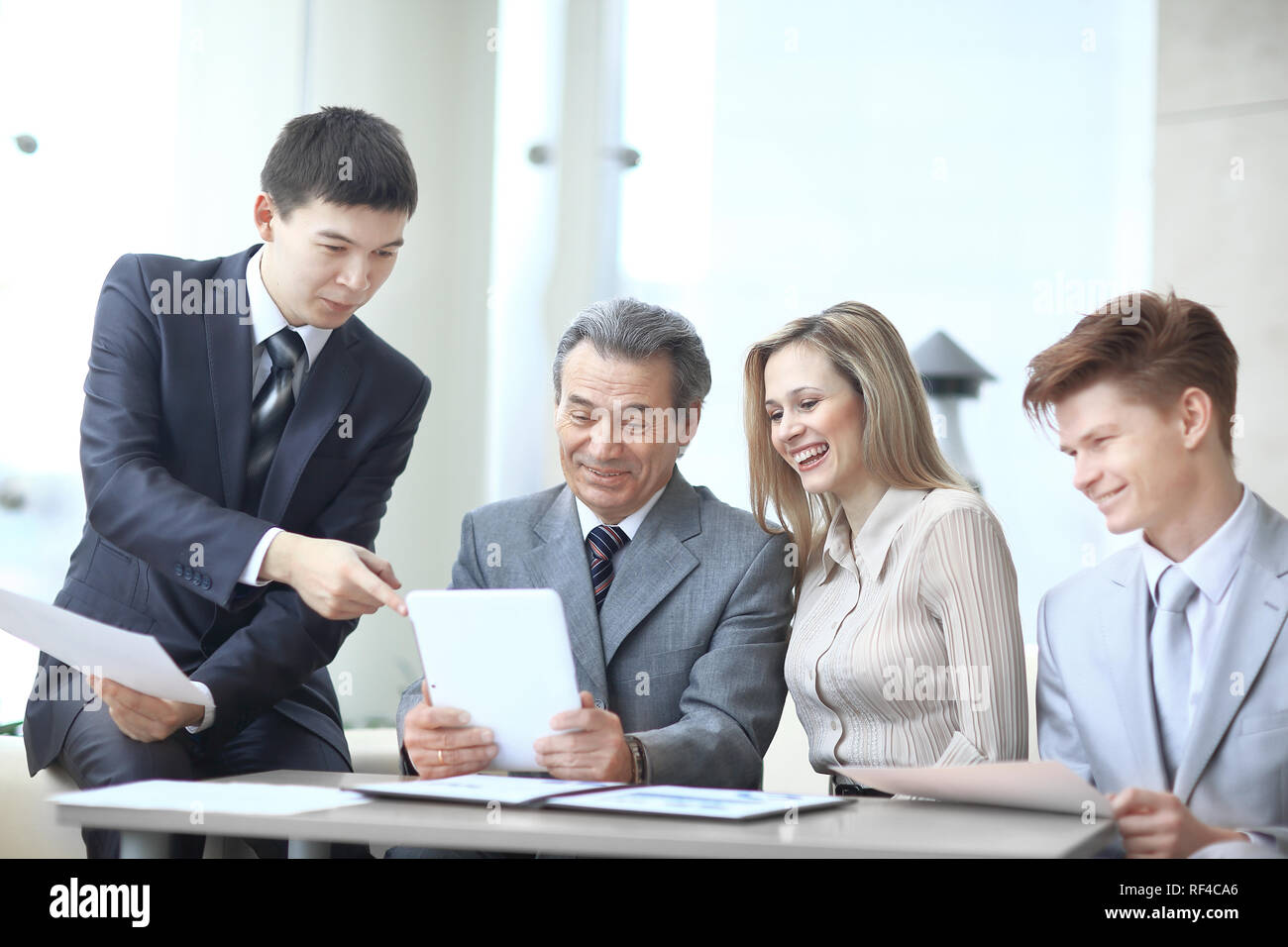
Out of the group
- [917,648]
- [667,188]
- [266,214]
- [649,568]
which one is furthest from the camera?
[667,188]

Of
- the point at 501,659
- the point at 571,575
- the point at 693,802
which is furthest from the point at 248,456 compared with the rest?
the point at 693,802

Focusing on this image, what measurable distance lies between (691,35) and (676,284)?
3.09ft

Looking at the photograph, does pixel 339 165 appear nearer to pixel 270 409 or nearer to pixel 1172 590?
pixel 270 409

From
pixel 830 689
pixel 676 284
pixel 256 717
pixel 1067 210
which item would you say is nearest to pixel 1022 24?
pixel 1067 210

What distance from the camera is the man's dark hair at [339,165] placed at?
7.88 ft

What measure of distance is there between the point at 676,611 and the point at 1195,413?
0.92 meters

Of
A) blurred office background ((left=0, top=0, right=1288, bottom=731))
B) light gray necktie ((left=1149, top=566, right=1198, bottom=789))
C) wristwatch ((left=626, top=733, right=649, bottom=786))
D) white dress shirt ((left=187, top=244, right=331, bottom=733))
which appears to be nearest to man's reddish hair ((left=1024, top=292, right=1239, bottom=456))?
light gray necktie ((left=1149, top=566, right=1198, bottom=789))

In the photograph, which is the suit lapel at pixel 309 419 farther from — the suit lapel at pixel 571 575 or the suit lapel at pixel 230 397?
the suit lapel at pixel 571 575

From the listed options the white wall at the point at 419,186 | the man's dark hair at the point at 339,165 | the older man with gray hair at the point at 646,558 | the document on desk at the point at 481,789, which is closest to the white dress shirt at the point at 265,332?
the man's dark hair at the point at 339,165

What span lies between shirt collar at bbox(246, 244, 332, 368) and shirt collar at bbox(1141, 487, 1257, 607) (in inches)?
65.4

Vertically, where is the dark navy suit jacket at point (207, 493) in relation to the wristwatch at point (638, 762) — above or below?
above

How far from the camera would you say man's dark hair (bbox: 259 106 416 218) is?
240 cm

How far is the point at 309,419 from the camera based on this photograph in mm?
2445

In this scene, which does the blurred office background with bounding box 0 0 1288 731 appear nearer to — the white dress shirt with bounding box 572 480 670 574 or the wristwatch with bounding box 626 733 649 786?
the white dress shirt with bounding box 572 480 670 574
